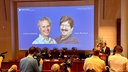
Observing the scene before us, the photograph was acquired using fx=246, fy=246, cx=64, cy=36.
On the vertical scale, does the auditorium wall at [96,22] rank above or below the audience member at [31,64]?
above

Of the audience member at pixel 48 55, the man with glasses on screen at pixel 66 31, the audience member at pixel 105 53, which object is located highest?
the man with glasses on screen at pixel 66 31

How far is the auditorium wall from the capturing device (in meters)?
10.6

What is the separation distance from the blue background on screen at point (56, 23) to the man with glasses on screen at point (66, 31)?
140mm

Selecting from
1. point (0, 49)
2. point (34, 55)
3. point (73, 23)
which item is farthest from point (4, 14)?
point (34, 55)

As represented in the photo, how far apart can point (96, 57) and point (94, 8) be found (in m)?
7.41

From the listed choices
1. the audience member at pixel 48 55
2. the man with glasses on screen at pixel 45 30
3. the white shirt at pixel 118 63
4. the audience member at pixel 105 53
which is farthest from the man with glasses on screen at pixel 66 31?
the white shirt at pixel 118 63

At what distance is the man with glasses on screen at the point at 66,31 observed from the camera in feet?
37.2

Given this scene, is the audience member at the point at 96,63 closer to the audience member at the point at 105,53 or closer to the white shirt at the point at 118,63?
the white shirt at the point at 118,63

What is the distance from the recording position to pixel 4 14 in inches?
454

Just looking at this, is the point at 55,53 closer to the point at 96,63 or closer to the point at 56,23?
the point at 56,23

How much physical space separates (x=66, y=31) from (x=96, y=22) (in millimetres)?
1496

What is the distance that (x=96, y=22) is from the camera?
1159cm

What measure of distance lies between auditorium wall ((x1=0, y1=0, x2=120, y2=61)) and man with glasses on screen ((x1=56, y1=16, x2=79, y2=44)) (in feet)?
4.00

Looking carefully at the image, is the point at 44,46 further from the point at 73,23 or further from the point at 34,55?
the point at 34,55
